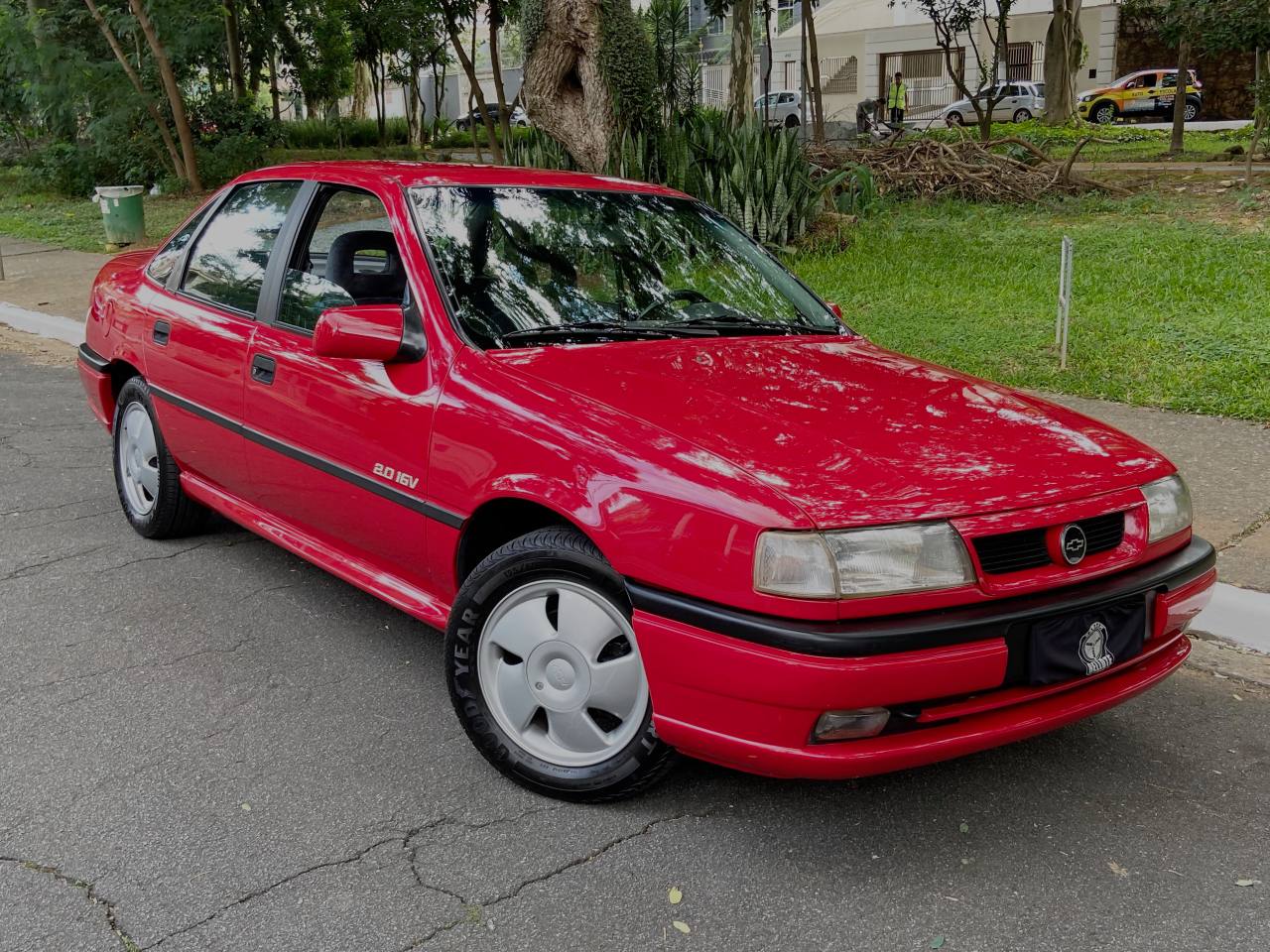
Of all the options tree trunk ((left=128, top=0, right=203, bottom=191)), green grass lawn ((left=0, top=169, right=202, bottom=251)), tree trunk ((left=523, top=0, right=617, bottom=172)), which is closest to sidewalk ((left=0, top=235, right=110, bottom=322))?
green grass lawn ((left=0, top=169, right=202, bottom=251))

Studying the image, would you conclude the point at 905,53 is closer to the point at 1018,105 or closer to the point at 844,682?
the point at 1018,105

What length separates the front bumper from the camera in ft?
8.25

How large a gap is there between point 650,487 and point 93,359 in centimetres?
344

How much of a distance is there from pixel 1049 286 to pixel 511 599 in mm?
7457

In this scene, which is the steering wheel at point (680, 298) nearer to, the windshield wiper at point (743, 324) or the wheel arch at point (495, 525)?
the windshield wiper at point (743, 324)

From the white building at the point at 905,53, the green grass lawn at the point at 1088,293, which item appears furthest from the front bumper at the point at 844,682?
the white building at the point at 905,53

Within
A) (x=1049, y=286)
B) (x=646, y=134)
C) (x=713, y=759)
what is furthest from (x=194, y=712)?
(x=646, y=134)

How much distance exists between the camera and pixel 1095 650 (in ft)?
9.12

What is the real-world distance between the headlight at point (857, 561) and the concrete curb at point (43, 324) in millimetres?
8865

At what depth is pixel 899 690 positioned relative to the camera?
254cm

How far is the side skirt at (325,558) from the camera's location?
11.5 ft

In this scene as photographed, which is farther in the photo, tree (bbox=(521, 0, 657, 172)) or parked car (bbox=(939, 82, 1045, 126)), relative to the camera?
parked car (bbox=(939, 82, 1045, 126))

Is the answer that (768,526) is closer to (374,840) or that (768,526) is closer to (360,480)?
(374,840)

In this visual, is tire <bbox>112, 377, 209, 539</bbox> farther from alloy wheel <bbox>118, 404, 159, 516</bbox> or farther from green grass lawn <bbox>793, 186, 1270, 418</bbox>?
green grass lawn <bbox>793, 186, 1270, 418</bbox>
